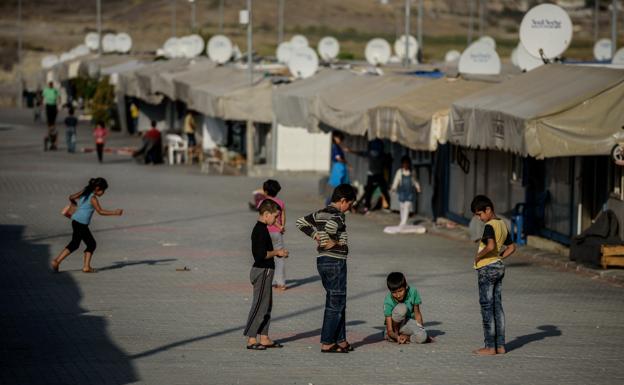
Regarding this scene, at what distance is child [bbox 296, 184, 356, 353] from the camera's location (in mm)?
12227

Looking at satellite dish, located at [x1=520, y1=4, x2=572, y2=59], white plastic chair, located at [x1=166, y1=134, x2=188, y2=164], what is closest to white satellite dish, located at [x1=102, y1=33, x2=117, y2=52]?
white plastic chair, located at [x1=166, y1=134, x2=188, y2=164]

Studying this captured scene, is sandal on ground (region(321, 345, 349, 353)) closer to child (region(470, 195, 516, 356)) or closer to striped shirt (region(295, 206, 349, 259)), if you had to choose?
striped shirt (region(295, 206, 349, 259))

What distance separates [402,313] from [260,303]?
139 centimetres

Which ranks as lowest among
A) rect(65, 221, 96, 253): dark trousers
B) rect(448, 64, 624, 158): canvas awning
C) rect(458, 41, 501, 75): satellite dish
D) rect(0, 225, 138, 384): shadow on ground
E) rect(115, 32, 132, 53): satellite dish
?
rect(0, 225, 138, 384): shadow on ground

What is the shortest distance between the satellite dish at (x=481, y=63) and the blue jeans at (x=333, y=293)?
48.3 ft

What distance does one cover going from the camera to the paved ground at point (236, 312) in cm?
1164

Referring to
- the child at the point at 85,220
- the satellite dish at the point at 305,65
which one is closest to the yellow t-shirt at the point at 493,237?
the child at the point at 85,220

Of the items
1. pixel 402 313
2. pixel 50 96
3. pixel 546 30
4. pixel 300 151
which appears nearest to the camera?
pixel 402 313

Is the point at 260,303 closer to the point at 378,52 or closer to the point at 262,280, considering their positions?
the point at 262,280

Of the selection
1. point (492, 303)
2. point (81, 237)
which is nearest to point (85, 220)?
point (81, 237)

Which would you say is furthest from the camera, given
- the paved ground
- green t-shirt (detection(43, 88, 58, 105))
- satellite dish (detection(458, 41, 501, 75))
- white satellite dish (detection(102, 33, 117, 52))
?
white satellite dish (detection(102, 33, 117, 52))

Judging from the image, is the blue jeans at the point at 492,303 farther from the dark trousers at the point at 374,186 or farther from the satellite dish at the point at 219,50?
the satellite dish at the point at 219,50

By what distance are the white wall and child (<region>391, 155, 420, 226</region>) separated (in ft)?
39.5

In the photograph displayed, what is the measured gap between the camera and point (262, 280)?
12531 millimetres
